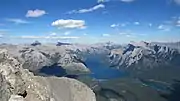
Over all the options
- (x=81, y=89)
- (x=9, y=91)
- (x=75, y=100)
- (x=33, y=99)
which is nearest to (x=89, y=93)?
(x=81, y=89)

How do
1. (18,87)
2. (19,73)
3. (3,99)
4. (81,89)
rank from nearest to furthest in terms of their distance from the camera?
(3,99) < (18,87) < (19,73) < (81,89)

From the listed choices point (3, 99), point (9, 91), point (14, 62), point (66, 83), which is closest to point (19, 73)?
point (14, 62)

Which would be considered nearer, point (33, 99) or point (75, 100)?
point (33, 99)

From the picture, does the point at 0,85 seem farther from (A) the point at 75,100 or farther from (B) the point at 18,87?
(A) the point at 75,100

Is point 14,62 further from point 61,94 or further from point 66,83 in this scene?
point 66,83

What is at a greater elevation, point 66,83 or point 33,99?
point 33,99

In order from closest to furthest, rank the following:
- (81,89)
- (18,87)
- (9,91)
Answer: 1. (9,91)
2. (18,87)
3. (81,89)

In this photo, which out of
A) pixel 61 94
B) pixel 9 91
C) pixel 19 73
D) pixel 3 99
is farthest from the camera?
pixel 61 94

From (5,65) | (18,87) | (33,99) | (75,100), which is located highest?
(5,65)

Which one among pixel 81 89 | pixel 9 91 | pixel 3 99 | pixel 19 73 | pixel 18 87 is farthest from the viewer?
pixel 81 89
